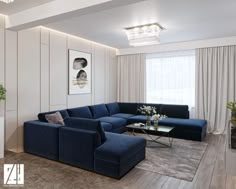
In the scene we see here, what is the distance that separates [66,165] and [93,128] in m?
0.85

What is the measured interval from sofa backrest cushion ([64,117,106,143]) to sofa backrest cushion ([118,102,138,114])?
336 centimetres

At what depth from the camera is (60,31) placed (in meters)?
4.69

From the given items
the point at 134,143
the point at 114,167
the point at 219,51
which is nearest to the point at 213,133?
the point at 219,51

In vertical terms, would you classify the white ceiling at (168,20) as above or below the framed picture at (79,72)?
above

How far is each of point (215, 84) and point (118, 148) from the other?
3908mm

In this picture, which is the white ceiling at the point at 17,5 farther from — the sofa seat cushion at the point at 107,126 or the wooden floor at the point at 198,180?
the wooden floor at the point at 198,180

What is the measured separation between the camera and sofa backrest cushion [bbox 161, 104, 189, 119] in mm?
5633

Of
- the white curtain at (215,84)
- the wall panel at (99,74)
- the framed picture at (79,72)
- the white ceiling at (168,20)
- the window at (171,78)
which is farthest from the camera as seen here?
the wall panel at (99,74)

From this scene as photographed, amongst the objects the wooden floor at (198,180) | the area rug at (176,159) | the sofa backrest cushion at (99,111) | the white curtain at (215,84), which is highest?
the white curtain at (215,84)

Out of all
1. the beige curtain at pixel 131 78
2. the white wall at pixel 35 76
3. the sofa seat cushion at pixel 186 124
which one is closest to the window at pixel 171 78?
the beige curtain at pixel 131 78

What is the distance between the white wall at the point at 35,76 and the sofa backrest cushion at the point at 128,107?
1550mm

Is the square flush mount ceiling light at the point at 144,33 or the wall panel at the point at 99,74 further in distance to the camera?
the wall panel at the point at 99,74

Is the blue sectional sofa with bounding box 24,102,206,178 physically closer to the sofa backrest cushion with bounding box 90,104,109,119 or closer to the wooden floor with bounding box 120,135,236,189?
the wooden floor with bounding box 120,135,236,189

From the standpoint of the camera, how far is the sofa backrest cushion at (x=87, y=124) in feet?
9.97
